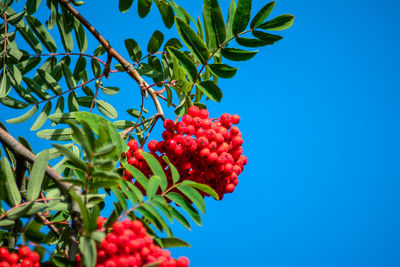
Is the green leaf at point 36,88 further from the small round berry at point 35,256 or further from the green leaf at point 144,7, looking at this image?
the small round berry at point 35,256

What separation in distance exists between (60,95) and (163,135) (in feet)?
3.42

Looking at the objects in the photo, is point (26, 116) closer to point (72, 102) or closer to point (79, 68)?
point (72, 102)

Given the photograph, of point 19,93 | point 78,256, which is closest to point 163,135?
point 78,256

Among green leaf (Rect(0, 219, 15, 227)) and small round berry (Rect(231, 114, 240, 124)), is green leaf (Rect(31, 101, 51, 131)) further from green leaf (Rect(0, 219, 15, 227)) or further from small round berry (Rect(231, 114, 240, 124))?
small round berry (Rect(231, 114, 240, 124))

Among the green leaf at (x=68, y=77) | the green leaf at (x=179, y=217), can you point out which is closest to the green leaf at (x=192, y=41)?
the green leaf at (x=179, y=217)

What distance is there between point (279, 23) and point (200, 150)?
96 centimetres

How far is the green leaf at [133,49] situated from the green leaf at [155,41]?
92 millimetres

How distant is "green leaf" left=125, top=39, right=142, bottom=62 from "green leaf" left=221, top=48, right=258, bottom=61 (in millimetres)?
929

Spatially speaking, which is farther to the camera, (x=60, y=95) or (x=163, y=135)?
(x=60, y=95)

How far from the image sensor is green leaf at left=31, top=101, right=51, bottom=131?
10.2ft

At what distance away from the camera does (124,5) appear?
3561 mm

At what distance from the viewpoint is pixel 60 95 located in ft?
10.8

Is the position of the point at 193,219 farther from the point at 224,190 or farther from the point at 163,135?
the point at 163,135

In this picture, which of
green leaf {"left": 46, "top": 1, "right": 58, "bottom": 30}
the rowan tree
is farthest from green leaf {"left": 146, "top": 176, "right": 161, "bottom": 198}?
green leaf {"left": 46, "top": 1, "right": 58, "bottom": 30}
